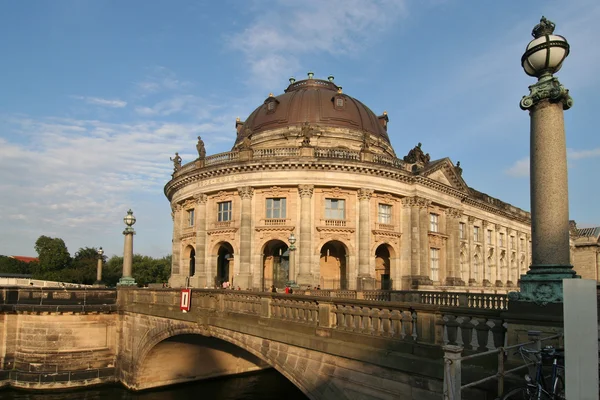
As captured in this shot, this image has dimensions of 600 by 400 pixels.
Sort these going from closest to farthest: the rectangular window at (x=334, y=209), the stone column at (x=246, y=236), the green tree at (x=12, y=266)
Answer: the stone column at (x=246, y=236), the rectangular window at (x=334, y=209), the green tree at (x=12, y=266)

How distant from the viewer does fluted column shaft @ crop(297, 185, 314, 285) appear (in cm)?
3606

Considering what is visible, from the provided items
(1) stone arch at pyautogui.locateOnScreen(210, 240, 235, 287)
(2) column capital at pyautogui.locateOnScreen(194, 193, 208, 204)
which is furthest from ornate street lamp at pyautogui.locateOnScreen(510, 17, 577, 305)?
(2) column capital at pyautogui.locateOnScreen(194, 193, 208, 204)

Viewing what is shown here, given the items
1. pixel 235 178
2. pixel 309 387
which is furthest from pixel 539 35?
pixel 235 178

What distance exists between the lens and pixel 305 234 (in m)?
36.8

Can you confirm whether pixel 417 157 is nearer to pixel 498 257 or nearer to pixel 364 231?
pixel 364 231

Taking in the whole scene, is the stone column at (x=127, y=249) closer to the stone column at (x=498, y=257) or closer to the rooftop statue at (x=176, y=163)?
the rooftop statue at (x=176, y=163)

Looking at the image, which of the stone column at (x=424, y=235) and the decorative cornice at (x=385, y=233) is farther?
the stone column at (x=424, y=235)

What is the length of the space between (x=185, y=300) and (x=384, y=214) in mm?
24153

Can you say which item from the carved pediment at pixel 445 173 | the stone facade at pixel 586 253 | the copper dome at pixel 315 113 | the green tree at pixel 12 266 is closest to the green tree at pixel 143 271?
the green tree at pixel 12 266

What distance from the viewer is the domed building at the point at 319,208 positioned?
123 ft

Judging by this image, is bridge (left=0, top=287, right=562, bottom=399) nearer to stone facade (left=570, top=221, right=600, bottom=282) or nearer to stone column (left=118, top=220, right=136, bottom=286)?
stone column (left=118, top=220, right=136, bottom=286)

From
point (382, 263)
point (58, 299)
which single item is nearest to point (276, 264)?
point (382, 263)

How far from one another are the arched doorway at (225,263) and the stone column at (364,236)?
12207 millimetres

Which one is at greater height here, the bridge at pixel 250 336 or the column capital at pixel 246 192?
the column capital at pixel 246 192
